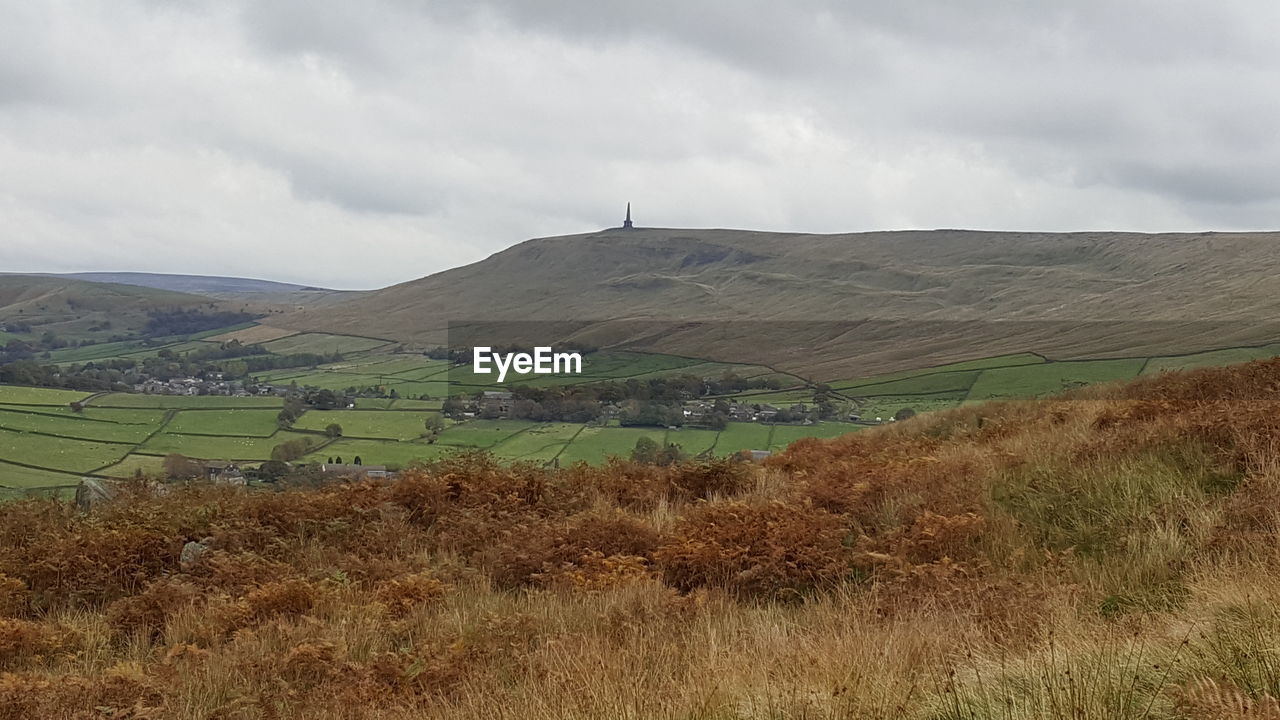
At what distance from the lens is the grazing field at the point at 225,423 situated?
140 ft

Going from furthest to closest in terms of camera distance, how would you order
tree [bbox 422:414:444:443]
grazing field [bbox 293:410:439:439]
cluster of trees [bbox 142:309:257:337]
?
cluster of trees [bbox 142:309:257:337] → grazing field [bbox 293:410:439:439] → tree [bbox 422:414:444:443]

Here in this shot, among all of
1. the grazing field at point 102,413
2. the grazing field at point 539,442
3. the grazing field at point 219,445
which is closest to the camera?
the grazing field at point 539,442

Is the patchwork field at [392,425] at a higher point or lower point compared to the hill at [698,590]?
lower

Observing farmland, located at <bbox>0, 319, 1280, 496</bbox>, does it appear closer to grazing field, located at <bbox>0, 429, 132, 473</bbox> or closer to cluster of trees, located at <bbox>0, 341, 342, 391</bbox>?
grazing field, located at <bbox>0, 429, 132, 473</bbox>

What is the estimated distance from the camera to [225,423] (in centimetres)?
4488

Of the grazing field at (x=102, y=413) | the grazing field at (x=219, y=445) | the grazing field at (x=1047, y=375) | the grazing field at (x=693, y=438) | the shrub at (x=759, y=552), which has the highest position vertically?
the shrub at (x=759, y=552)

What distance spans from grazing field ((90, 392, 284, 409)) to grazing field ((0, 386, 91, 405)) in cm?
153

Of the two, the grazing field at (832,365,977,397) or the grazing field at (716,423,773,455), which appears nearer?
the grazing field at (716,423,773,455)

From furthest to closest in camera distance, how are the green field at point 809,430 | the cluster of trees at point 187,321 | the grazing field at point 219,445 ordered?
1. the cluster of trees at point 187,321
2. the green field at point 809,430
3. the grazing field at point 219,445

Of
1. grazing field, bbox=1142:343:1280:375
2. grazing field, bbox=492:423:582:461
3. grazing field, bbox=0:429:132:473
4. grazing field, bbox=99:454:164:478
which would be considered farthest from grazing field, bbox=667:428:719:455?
grazing field, bbox=1142:343:1280:375

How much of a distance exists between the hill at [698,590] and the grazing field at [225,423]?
34.7 metres

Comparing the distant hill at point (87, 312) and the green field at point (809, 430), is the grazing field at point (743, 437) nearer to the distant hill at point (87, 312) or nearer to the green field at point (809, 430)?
the green field at point (809, 430)

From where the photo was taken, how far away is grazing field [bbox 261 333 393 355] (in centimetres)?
11619

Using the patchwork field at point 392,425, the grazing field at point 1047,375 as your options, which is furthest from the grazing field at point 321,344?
the grazing field at point 1047,375
